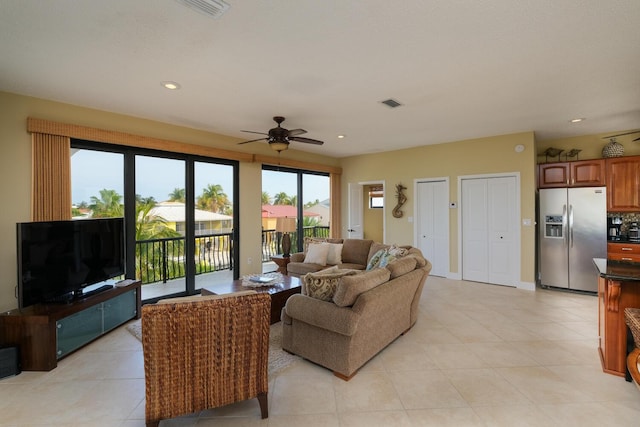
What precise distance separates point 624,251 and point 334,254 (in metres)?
4.36

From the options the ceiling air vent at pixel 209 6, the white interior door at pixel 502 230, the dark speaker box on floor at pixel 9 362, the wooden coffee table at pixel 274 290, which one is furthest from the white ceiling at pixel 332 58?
the dark speaker box on floor at pixel 9 362

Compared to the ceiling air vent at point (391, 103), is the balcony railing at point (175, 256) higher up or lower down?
lower down

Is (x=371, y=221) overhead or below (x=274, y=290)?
overhead

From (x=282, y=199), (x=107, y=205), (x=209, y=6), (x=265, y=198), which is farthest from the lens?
(x=282, y=199)

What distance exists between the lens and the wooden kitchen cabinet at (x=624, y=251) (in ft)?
14.0

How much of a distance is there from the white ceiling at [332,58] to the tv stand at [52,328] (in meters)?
2.17

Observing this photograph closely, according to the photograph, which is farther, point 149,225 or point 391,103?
point 149,225

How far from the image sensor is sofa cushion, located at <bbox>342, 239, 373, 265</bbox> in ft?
16.6

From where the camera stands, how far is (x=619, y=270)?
95.0 inches

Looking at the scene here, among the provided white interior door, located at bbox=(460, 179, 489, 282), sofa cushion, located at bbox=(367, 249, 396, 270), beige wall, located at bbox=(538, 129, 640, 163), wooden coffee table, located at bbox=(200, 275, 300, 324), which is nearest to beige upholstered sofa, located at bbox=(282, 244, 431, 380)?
sofa cushion, located at bbox=(367, 249, 396, 270)

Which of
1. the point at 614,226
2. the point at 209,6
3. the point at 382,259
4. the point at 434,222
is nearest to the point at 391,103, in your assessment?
the point at 382,259

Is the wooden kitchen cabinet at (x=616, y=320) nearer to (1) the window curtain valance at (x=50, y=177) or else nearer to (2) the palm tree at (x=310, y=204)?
(2) the palm tree at (x=310, y=204)

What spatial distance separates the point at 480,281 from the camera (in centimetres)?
536

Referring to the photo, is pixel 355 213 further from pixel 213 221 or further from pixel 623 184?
pixel 623 184
